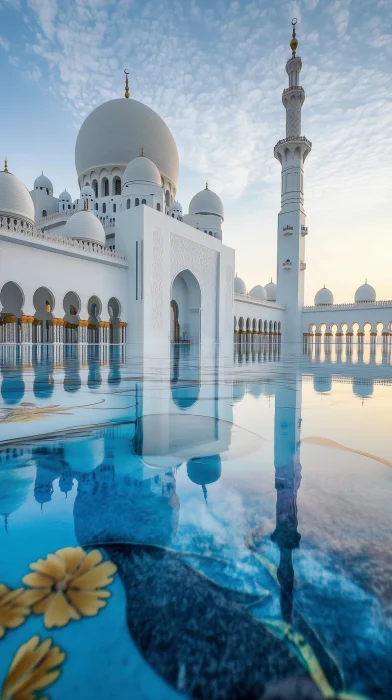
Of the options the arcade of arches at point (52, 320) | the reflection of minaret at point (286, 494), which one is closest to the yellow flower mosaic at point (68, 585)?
the reflection of minaret at point (286, 494)

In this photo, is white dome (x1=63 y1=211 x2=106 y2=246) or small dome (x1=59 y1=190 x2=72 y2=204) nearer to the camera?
white dome (x1=63 y1=211 x2=106 y2=246)

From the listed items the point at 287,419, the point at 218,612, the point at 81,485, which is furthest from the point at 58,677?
the point at 287,419

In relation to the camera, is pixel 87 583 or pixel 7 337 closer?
pixel 87 583

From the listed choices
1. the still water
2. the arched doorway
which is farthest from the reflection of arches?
the still water

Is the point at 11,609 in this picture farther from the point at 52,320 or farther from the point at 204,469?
the point at 52,320

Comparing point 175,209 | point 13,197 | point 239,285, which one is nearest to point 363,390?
point 13,197

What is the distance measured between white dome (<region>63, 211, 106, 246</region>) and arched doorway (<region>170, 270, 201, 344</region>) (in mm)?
2979

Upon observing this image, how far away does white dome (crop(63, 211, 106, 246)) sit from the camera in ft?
30.6

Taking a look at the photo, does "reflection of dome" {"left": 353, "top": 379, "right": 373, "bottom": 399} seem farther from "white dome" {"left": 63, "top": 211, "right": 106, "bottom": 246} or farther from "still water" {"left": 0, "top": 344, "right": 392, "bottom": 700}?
"white dome" {"left": 63, "top": 211, "right": 106, "bottom": 246}

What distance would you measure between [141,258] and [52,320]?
8.73ft

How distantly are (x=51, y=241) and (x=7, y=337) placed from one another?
272 centimetres

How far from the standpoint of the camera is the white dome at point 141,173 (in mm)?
10695

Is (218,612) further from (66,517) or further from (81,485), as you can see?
(81,485)

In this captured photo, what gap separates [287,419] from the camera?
1.39 meters
